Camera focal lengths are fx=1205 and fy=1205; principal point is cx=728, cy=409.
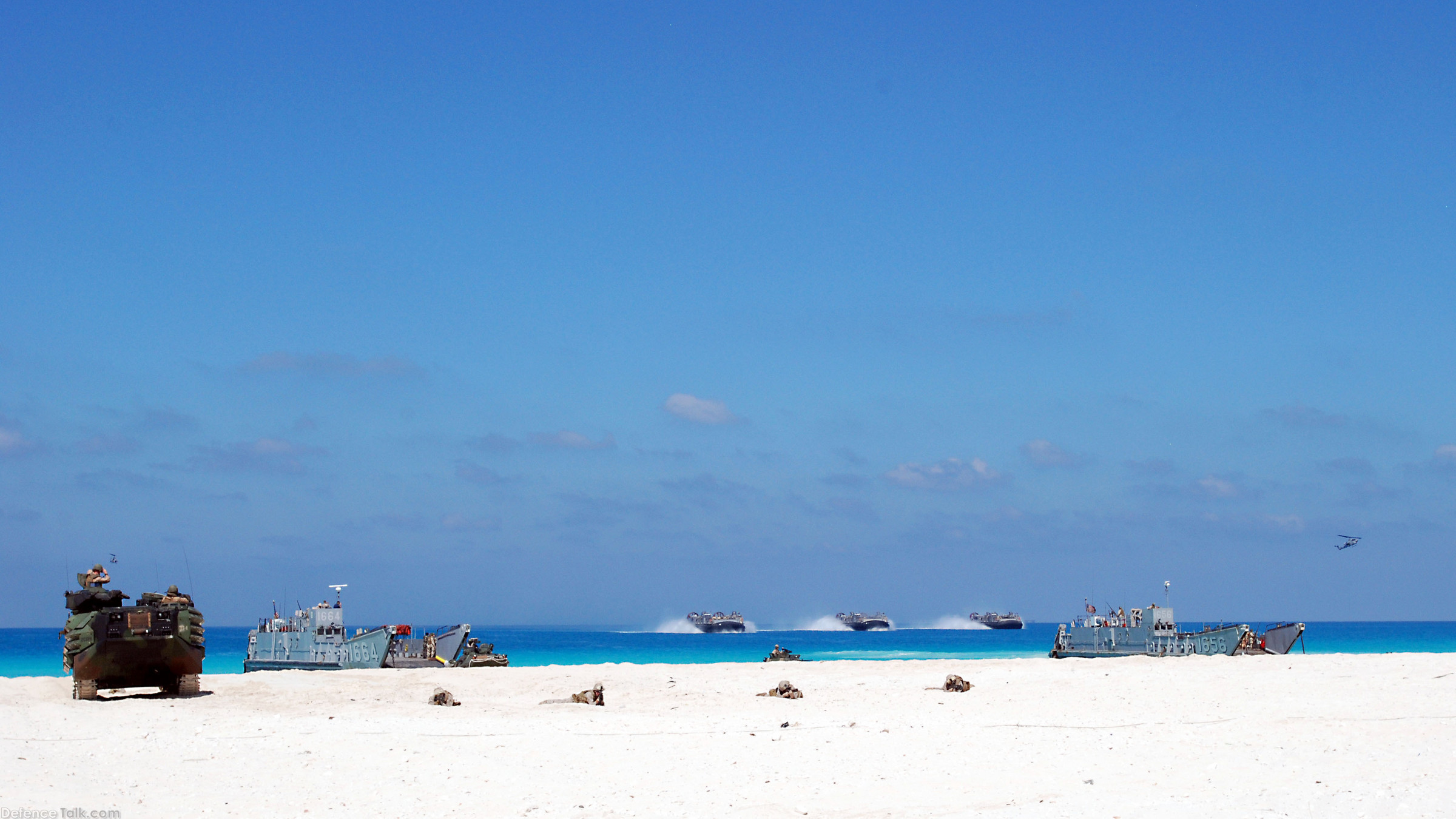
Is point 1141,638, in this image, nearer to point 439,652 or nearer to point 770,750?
point 439,652

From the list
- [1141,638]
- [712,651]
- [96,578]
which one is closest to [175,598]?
[96,578]

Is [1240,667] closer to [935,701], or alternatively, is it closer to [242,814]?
[935,701]

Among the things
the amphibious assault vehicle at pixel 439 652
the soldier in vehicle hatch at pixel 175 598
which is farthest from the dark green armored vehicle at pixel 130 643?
the amphibious assault vehicle at pixel 439 652

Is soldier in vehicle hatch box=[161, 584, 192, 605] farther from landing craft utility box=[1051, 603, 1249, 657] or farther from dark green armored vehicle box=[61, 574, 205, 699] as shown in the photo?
landing craft utility box=[1051, 603, 1249, 657]

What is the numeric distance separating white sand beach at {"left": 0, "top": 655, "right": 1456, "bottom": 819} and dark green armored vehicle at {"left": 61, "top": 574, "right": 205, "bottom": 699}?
570 mm

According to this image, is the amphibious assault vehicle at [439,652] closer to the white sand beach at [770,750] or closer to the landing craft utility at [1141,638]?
the white sand beach at [770,750]

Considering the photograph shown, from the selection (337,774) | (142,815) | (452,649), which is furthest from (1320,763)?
(452,649)

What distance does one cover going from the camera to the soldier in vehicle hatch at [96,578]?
27.6 m

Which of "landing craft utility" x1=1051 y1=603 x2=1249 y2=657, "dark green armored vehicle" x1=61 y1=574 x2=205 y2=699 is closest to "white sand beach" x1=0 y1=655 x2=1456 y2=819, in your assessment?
"dark green armored vehicle" x1=61 y1=574 x2=205 y2=699

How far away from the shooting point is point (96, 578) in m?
27.8

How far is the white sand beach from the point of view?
42.5 feet

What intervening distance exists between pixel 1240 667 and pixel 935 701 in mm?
10552

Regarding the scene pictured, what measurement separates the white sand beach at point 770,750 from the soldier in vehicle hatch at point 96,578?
7.86 ft

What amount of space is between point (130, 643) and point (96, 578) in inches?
127
